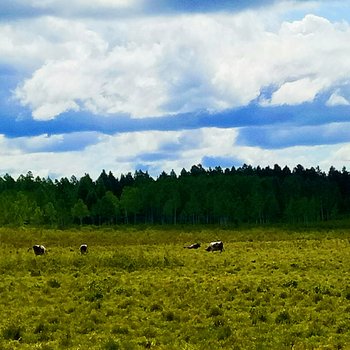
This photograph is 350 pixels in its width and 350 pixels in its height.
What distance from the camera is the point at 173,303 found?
78.1ft

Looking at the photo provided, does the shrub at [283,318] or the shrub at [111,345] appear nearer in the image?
the shrub at [111,345]

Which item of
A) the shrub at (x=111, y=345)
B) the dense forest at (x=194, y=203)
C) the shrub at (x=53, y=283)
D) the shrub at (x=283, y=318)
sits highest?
the dense forest at (x=194, y=203)

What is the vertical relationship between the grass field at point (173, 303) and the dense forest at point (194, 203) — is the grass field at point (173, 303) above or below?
below

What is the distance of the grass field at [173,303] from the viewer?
18625 mm

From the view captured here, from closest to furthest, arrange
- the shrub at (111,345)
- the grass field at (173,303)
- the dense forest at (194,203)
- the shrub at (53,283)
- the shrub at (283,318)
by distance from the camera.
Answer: the shrub at (111,345), the grass field at (173,303), the shrub at (283,318), the shrub at (53,283), the dense forest at (194,203)

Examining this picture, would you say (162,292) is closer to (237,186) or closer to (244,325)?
(244,325)

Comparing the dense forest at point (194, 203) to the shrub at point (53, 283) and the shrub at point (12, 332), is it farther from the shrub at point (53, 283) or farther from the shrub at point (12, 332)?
the shrub at point (12, 332)

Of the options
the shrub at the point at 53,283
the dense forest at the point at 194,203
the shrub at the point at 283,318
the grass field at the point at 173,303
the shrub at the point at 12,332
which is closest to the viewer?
the grass field at the point at 173,303

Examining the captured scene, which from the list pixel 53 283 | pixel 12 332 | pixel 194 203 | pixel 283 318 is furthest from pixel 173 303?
pixel 194 203

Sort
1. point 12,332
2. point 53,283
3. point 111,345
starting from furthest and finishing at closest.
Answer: point 53,283, point 12,332, point 111,345

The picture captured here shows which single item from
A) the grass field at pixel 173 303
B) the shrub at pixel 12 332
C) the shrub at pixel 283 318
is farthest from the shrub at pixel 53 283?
the shrub at pixel 283 318

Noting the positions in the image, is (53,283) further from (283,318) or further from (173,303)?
(283,318)

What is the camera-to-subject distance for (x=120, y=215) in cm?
16662

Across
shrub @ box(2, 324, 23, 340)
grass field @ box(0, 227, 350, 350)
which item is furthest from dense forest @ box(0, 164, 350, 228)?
shrub @ box(2, 324, 23, 340)
